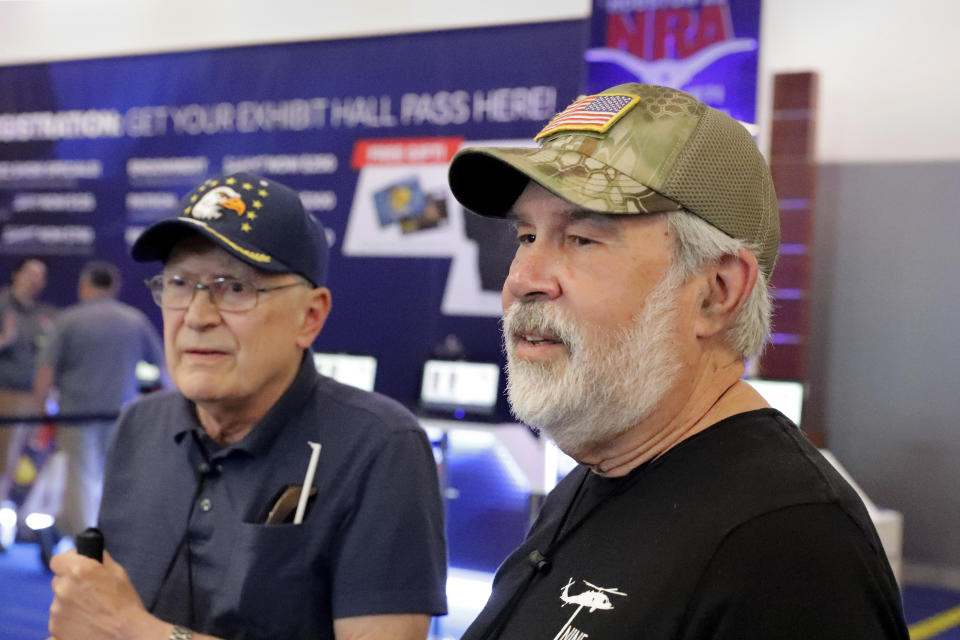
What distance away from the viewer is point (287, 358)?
67.8 inches

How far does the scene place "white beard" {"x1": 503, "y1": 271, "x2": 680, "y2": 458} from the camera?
41.5 inches

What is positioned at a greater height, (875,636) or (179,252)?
(179,252)

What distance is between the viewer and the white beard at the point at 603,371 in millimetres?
1054

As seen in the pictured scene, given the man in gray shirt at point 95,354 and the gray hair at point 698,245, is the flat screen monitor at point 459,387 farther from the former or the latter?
the gray hair at point 698,245

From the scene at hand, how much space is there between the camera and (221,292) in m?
1.70

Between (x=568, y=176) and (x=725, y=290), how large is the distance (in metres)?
0.21

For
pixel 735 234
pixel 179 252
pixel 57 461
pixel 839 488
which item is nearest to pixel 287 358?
pixel 179 252

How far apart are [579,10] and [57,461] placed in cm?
393

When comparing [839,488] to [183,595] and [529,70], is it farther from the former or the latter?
[529,70]

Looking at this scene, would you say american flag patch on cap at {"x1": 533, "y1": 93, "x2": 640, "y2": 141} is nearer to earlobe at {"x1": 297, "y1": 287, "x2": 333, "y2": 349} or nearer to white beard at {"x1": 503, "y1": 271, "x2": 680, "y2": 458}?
white beard at {"x1": 503, "y1": 271, "x2": 680, "y2": 458}

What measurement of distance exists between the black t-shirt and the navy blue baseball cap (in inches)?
30.3

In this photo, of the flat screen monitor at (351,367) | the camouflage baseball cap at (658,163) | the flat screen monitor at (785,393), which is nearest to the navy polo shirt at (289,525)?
the camouflage baseball cap at (658,163)

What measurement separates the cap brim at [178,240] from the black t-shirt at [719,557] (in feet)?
2.46

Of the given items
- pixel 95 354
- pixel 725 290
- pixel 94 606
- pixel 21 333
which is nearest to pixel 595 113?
pixel 725 290
